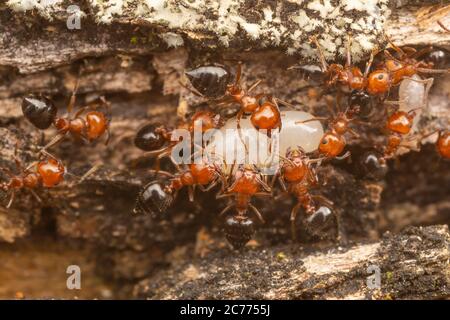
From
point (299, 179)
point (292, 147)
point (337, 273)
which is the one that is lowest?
point (337, 273)

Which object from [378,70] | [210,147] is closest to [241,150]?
[210,147]

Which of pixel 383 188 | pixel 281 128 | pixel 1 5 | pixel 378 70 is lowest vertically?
pixel 383 188

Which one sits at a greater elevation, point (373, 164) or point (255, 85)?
point (255, 85)

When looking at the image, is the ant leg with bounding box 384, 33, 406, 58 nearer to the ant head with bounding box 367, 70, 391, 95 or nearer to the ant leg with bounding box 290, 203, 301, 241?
the ant head with bounding box 367, 70, 391, 95

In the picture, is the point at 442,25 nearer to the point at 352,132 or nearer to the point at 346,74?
the point at 346,74

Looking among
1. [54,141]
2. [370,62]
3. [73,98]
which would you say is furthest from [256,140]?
[54,141]

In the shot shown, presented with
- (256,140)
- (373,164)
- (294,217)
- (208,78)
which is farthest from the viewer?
(294,217)

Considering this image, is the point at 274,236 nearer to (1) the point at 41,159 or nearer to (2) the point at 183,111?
(2) the point at 183,111

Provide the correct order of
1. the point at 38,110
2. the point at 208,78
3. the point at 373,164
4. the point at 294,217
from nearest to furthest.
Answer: the point at 208,78 < the point at 38,110 < the point at 373,164 < the point at 294,217
